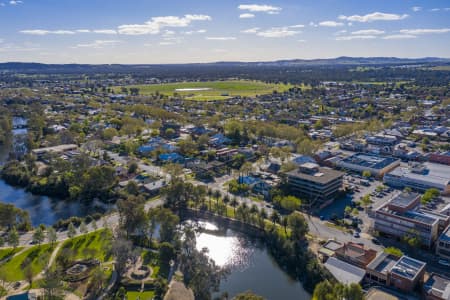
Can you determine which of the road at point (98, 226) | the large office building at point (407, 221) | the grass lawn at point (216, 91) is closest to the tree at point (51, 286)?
the road at point (98, 226)

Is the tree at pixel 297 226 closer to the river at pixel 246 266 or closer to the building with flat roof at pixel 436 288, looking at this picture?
the river at pixel 246 266

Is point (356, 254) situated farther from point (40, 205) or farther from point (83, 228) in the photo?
point (40, 205)

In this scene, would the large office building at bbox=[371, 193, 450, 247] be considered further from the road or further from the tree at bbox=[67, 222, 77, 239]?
the tree at bbox=[67, 222, 77, 239]

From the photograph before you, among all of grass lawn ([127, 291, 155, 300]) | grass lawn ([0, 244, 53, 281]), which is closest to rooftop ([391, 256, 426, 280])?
grass lawn ([127, 291, 155, 300])

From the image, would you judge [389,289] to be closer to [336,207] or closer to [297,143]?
[336,207]

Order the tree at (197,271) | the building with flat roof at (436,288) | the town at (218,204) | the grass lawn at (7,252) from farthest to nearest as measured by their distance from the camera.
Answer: the grass lawn at (7,252) < the town at (218,204) < the tree at (197,271) < the building with flat roof at (436,288)

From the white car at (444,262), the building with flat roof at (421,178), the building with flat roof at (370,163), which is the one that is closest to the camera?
the white car at (444,262)

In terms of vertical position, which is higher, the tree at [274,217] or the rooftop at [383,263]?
the tree at [274,217]
